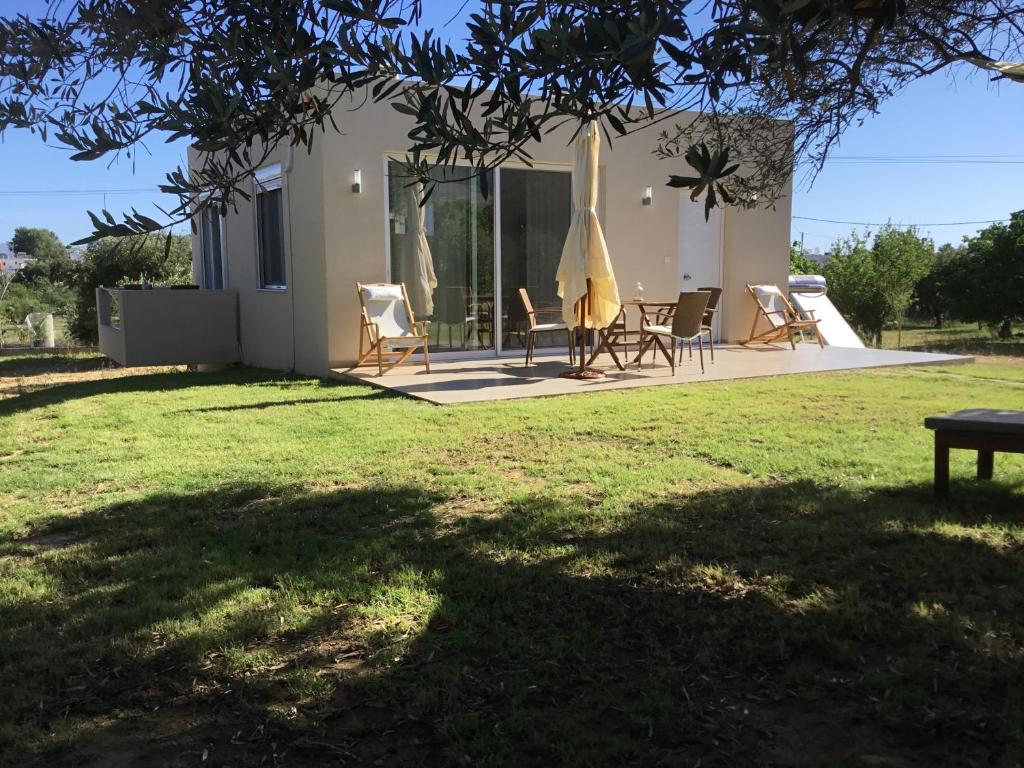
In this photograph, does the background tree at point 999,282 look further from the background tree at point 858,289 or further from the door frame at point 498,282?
the door frame at point 498,282

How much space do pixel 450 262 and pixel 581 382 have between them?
3.00 m

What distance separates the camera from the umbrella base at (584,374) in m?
8.83

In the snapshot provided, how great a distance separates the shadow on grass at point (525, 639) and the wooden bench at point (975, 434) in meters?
0.24

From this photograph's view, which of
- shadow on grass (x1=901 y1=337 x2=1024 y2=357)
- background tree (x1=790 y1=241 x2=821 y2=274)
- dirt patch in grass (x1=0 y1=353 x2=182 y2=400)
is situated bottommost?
dirt patch in grass (x1=0 y1=353 x2=182 y2=400)

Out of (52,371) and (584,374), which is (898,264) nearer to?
(584,374)

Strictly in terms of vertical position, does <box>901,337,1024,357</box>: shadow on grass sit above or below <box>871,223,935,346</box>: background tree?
below

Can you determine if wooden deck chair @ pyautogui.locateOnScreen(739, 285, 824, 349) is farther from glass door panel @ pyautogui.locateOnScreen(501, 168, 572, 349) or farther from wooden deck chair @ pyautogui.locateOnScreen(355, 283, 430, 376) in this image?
wooden deck chair @ pyautogui.locateOnScreen(355, 283, 430, 376)

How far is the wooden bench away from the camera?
3998mm

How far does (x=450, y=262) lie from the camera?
10.6 m

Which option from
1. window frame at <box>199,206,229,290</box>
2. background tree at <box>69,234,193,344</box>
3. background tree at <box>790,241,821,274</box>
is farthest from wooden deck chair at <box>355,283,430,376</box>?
background tree at <box>790,241,821,274</box>

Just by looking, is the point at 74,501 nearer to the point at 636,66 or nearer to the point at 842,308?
the point at 636,66

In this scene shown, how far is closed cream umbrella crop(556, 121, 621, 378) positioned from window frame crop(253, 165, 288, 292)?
3907mm

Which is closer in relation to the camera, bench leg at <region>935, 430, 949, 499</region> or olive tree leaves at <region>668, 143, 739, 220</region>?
olive tree leaves at <region>668, 143, 739, 220</region>

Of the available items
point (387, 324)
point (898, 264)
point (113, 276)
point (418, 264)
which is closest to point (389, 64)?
point (387, 324)
